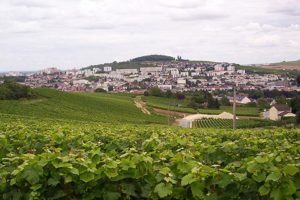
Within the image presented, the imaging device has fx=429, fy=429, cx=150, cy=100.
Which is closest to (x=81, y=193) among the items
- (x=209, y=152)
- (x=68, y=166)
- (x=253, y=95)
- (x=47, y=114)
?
(x=68, y=166)

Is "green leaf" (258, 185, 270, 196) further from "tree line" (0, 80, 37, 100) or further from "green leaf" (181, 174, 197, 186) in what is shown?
"tree line" (0, 80, 37, 100)

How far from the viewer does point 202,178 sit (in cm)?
433

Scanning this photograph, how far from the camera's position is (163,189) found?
4.32m

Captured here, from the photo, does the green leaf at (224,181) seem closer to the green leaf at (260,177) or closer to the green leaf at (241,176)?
the green leaf at (241,176)

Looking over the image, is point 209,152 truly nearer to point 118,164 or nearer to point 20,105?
point 118,164

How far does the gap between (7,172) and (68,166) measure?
0.97 meters

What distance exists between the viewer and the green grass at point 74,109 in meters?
58.8

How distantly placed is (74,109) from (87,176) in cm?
6779

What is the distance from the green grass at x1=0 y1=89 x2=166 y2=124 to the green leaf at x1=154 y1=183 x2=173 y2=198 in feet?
172

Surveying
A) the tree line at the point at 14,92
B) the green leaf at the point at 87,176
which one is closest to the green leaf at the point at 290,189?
the green leaf at the point at 87,176

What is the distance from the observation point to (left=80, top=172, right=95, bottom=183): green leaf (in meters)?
4.52

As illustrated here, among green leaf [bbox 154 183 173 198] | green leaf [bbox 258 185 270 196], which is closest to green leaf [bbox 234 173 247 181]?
green leaf [bbox 258 185 270 196]

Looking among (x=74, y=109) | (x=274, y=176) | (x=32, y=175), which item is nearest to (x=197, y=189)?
(x=274, y=176)

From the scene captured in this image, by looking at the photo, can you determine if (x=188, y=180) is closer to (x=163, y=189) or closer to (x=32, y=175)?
(x=163, y=189)
